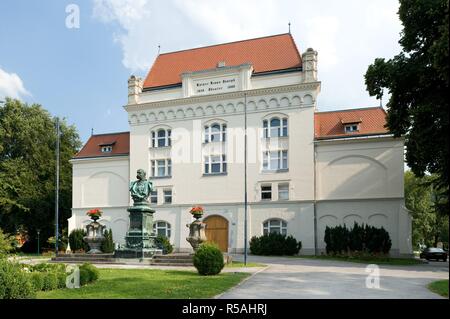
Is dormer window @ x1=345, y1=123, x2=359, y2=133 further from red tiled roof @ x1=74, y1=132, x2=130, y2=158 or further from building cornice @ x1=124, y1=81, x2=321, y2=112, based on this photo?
red tiled roof @ x1=74, y1=132, x2=130, y2=158

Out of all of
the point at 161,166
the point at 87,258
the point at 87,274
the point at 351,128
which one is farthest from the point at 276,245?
the point at 87,274

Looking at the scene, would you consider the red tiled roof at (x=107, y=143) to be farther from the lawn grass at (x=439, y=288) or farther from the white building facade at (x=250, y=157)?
the lawn grass at (x=439, y=288)

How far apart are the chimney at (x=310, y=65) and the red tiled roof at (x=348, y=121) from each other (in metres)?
3.75

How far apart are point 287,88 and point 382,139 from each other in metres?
8.26

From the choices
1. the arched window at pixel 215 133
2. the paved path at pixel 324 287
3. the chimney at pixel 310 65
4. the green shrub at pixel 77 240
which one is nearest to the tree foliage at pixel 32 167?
the green shrub at pixel 77 240

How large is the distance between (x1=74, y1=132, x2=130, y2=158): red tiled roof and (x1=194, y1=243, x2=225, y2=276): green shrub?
26.3 m

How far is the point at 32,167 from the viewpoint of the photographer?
158ft

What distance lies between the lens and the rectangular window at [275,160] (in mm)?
38250

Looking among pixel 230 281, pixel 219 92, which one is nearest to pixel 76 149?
pixel 219 92

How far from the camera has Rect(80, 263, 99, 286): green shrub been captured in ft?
49.3

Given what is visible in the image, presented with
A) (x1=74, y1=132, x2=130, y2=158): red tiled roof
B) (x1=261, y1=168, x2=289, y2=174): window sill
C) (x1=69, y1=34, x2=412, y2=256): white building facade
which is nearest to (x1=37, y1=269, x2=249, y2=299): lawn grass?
(x1=69, y1=34, x2=412, y2=256): white building facade

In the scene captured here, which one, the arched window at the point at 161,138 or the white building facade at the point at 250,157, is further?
the arched window at the point at 161,138
